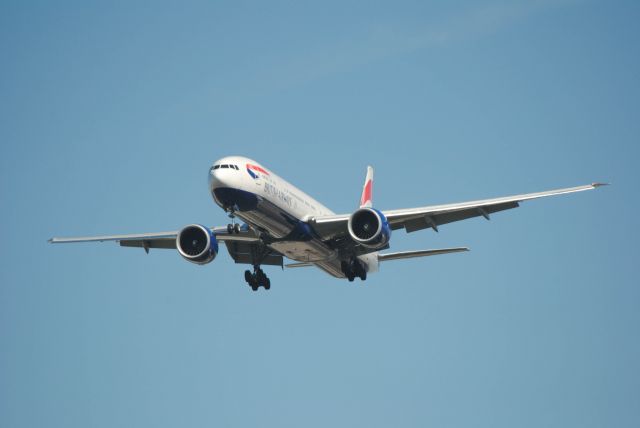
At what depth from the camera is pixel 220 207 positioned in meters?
41.1

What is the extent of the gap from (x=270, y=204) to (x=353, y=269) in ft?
19.9

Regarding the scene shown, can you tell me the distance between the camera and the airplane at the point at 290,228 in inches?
1610

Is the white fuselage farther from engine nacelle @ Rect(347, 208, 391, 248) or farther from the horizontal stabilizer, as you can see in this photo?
the horizontal stabilizer

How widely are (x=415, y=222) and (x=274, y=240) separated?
19.6ft

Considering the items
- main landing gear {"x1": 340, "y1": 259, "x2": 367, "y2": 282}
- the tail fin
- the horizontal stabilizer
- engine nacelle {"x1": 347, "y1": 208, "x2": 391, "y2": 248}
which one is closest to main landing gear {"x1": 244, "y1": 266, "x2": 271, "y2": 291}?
main landing gear {"x1": 340, "y1": 259, "x2": 367, "y2": 282}

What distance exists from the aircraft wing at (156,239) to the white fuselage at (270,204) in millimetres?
1702

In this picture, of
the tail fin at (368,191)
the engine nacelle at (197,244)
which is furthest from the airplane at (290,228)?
the tail fin at (368,191)

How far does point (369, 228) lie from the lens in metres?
42.5

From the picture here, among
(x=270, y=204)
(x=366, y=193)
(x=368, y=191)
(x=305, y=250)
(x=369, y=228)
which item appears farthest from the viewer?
(x=368, y=191)

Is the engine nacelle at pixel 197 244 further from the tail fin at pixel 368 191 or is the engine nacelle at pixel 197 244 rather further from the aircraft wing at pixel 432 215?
the tail fin at pixel 368 191

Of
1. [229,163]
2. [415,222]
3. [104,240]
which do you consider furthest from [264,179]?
[104,240]

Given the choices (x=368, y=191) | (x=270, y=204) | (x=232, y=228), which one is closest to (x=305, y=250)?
(x=270, y=204)

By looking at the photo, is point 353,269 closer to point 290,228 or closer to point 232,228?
point 290,228

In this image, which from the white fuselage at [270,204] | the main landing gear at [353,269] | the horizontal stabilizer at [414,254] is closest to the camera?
the white fuselage at [270,204]
